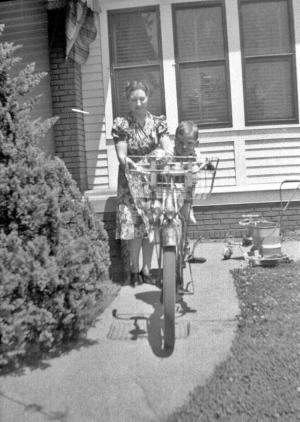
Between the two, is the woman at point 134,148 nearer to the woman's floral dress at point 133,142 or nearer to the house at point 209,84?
the woman's floral dress at point 133,142

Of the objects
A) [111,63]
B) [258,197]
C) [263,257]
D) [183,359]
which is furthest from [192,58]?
[183,359]

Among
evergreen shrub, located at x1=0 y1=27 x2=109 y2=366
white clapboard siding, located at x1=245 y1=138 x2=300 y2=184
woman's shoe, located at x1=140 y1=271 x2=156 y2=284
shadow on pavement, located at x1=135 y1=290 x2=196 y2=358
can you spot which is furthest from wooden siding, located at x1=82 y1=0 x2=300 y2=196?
evergreen shrub, located at x1=0 y1=27 x2=109 y2=366

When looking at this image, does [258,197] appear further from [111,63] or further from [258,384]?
[258,384]

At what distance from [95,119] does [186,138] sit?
3.62 meters

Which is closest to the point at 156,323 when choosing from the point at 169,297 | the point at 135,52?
the point at 169,297

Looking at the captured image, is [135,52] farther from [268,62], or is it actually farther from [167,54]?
[268,62]

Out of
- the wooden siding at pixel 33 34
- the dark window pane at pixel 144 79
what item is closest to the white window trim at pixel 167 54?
the dark window pane at pixel 144 79

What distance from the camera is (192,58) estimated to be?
7410 mm

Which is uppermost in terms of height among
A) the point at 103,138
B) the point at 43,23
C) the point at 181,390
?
the point at 43,23

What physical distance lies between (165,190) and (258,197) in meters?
3.73

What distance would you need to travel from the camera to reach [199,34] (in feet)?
24.3

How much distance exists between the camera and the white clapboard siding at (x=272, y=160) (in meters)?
7.38

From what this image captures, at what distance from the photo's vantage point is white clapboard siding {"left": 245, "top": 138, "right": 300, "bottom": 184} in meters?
7.38

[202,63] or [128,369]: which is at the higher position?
[202,63]
